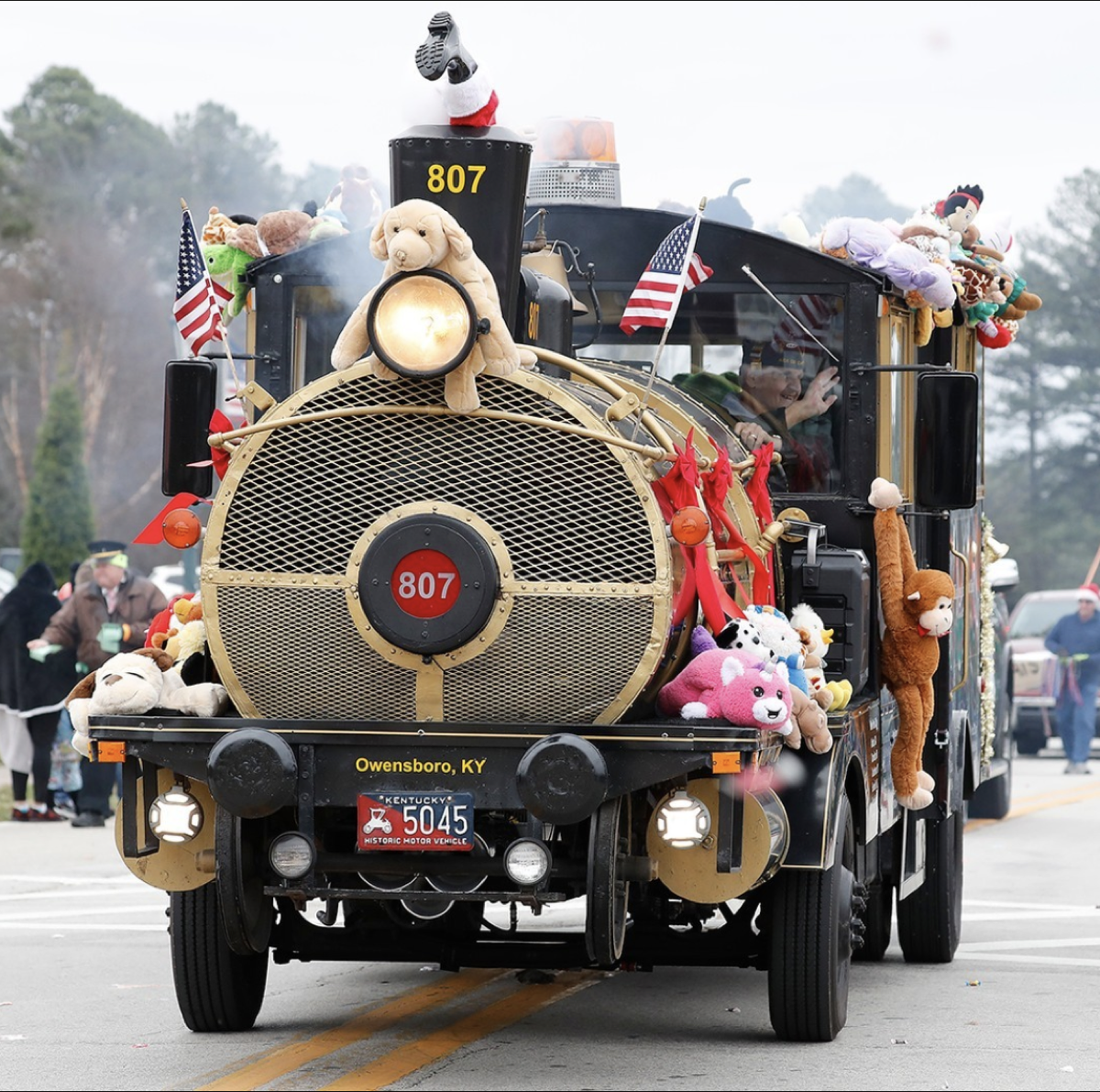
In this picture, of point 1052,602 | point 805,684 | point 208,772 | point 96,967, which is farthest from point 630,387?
point 1052,602

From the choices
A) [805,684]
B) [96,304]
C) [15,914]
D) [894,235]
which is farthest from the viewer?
[96,304]

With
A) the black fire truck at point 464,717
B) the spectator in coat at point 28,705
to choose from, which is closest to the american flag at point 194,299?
the black fire truck at point 464,717

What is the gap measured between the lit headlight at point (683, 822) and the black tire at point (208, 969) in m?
1.53

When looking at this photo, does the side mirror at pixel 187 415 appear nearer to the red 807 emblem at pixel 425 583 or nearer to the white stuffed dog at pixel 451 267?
the white stuffed dog at pixel 451 267

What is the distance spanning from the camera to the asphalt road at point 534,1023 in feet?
22.3

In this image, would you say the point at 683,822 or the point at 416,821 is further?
the point at 683,822

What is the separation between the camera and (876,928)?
9.77 m

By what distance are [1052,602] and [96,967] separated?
1883cm

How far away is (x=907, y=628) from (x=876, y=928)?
1.96m

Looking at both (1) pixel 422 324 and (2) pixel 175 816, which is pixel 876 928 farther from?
(1) pixel 422 324

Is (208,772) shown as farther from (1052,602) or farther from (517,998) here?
(1052,602)

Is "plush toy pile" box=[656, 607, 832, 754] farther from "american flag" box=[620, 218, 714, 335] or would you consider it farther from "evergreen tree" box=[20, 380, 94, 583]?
"evergreen tree" box=[20, 380, 94, 583]

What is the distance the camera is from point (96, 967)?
934cm

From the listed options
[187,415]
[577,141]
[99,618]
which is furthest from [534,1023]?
[99,618]
